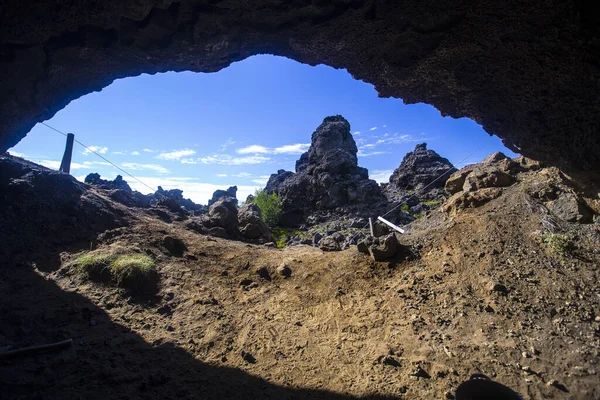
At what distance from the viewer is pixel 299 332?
5785mm

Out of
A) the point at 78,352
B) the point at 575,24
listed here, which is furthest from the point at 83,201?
the point at 575,24

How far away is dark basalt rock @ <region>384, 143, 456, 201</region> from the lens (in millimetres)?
28383

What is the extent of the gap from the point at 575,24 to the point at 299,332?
6.29m

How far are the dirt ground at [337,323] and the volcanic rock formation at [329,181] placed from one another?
20932 mm

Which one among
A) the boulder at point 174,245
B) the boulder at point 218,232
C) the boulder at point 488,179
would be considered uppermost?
the boulder at point 488,179

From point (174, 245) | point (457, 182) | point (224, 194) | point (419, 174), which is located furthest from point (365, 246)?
point (419, 174)

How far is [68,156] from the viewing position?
12844mm

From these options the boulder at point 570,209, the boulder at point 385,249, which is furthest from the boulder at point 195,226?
the boulder at point 570,209

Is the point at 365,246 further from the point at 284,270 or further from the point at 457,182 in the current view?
the point at 457,182

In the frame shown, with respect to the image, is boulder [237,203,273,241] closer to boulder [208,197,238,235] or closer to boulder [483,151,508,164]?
boulder [208,197,238,235]

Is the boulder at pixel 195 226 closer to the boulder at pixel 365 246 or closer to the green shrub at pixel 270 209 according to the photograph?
the boulder at pixel 365 246

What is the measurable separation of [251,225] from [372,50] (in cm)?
1025

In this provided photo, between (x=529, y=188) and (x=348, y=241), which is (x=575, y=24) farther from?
(x=348, y=241)

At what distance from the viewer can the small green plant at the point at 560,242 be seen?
6.08m
